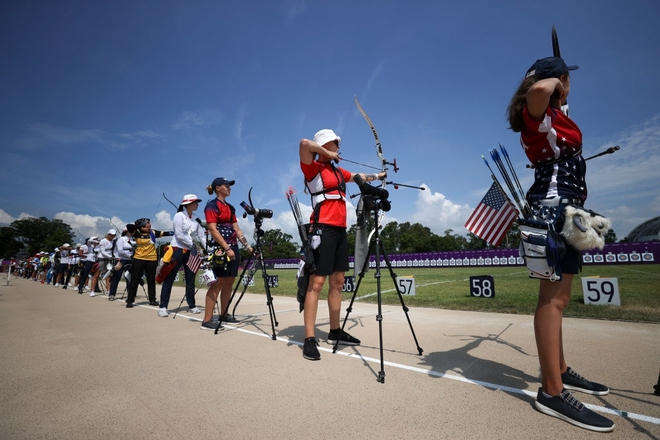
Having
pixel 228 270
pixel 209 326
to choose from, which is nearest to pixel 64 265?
pixel 209 326

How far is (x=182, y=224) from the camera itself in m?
7.21

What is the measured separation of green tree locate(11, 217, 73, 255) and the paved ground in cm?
10655

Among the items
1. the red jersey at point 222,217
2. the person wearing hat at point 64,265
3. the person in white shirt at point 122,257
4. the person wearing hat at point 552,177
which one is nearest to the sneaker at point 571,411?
the person wearing hat at point 552,177

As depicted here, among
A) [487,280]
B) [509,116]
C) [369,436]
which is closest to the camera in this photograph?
[369,436]

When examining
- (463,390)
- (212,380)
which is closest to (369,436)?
(463,390)

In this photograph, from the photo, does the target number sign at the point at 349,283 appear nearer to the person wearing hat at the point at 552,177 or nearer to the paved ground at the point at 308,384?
the paved ground at the point at 308,384

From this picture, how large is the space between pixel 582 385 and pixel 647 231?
117 m

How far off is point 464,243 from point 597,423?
10825 centimetres

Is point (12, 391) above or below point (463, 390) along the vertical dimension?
below

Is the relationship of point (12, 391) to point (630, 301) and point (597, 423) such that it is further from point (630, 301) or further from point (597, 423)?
point (630, 301)

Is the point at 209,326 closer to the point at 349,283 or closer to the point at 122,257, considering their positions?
the point at 349,283

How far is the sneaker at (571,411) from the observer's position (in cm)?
190

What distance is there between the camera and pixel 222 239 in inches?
206

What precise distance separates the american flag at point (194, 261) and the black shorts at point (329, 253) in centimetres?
398
